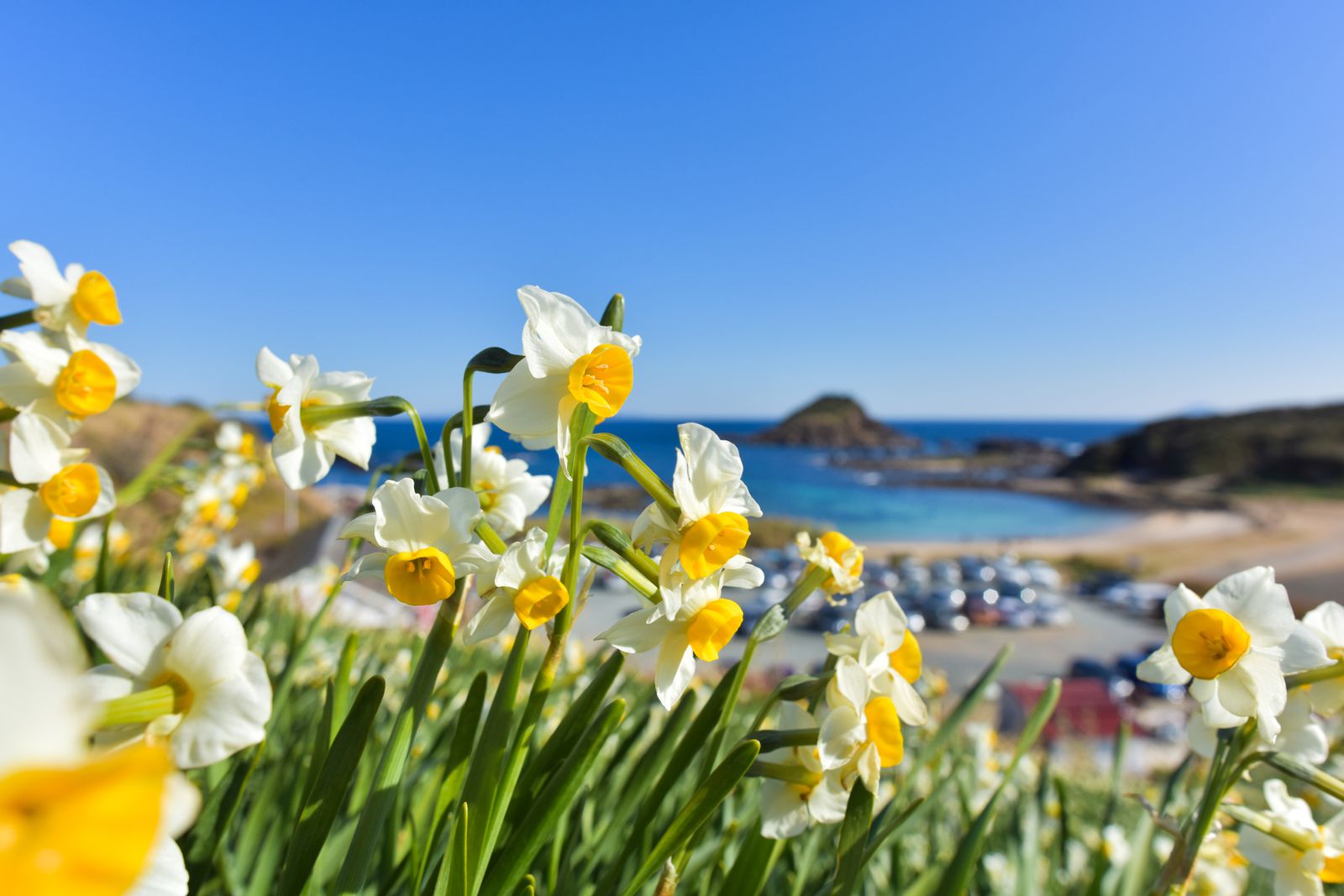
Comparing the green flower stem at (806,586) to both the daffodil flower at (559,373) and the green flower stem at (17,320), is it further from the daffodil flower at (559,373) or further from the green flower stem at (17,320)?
the green flower stem at (17,320)

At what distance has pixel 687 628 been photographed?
525 millimetres

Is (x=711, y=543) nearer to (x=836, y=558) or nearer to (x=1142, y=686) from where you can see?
(x=836, y=558)

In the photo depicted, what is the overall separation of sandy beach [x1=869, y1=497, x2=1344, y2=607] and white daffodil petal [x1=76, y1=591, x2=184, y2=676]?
84.4 feet

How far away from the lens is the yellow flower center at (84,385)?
76 cm

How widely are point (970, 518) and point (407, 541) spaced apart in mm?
40659

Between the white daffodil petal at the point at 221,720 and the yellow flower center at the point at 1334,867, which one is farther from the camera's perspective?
the yellow flower center at the point at 1334,867

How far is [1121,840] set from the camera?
5.14 ft

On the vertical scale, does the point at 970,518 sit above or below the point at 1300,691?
below

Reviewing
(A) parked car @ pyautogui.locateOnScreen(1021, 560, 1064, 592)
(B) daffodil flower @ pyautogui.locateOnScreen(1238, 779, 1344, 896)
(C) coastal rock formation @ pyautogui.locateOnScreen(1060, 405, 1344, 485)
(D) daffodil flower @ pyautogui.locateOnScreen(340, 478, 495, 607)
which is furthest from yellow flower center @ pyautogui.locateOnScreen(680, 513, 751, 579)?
(C) coastal rock formation @ pyautogui.locateOnScreen(1060, 405, 1344, 485)

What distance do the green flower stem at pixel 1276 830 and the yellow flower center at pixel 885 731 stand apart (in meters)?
0.34

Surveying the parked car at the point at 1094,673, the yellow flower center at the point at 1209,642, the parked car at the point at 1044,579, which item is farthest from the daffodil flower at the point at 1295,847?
the parked car at the point at 1044,579

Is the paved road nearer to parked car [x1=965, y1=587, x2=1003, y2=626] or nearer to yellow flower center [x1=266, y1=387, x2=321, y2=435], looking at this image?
parked car [x1=965, y1=587, x2=1003, y2=626]

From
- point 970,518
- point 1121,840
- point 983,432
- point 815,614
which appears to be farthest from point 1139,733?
point 983,432

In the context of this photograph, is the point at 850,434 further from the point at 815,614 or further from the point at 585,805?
the point at 585,805
